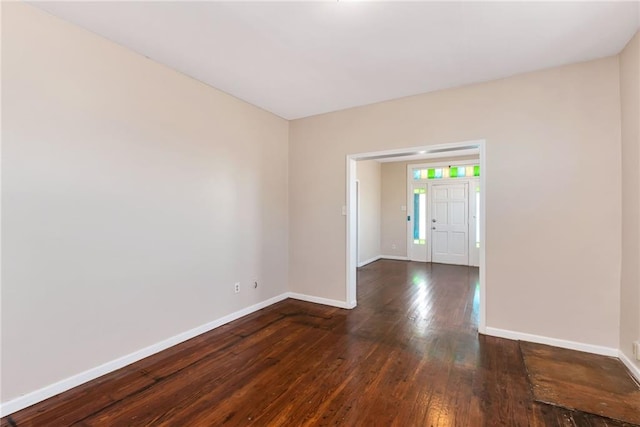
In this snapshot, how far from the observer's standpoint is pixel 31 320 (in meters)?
1.96

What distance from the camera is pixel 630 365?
2303 millimetres

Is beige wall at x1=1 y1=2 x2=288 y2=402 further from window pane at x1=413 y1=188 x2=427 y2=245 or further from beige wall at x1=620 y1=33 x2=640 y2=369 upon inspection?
window pane at x1=413 y1=188 x2=427 y2=245

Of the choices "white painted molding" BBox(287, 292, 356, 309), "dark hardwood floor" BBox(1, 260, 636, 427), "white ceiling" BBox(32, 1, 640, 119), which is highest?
"white ceiling" BBox(32, 1, 640, 119)

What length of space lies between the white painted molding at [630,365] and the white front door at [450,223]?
4.27 m

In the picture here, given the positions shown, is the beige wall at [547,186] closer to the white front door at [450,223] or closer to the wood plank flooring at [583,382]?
the wood plank flooring at [583,382]

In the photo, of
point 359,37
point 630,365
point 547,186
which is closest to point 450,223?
point 547,186

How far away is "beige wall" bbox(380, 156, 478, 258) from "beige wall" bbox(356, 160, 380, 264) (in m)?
0.19

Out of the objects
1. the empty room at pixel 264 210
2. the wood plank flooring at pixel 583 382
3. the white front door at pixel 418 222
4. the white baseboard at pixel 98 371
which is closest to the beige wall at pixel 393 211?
the white front door at pixel 418 222

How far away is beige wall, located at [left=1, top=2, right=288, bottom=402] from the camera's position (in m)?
1.92

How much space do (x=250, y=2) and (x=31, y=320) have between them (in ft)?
8.52

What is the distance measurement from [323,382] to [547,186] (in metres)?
2.73

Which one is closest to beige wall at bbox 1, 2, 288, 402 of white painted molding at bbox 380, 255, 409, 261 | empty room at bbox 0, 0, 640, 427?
empty room at bbox 0, 0, 640, 427

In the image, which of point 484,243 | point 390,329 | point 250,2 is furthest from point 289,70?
point 390,329

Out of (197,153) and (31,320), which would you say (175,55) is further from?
(31,320)
